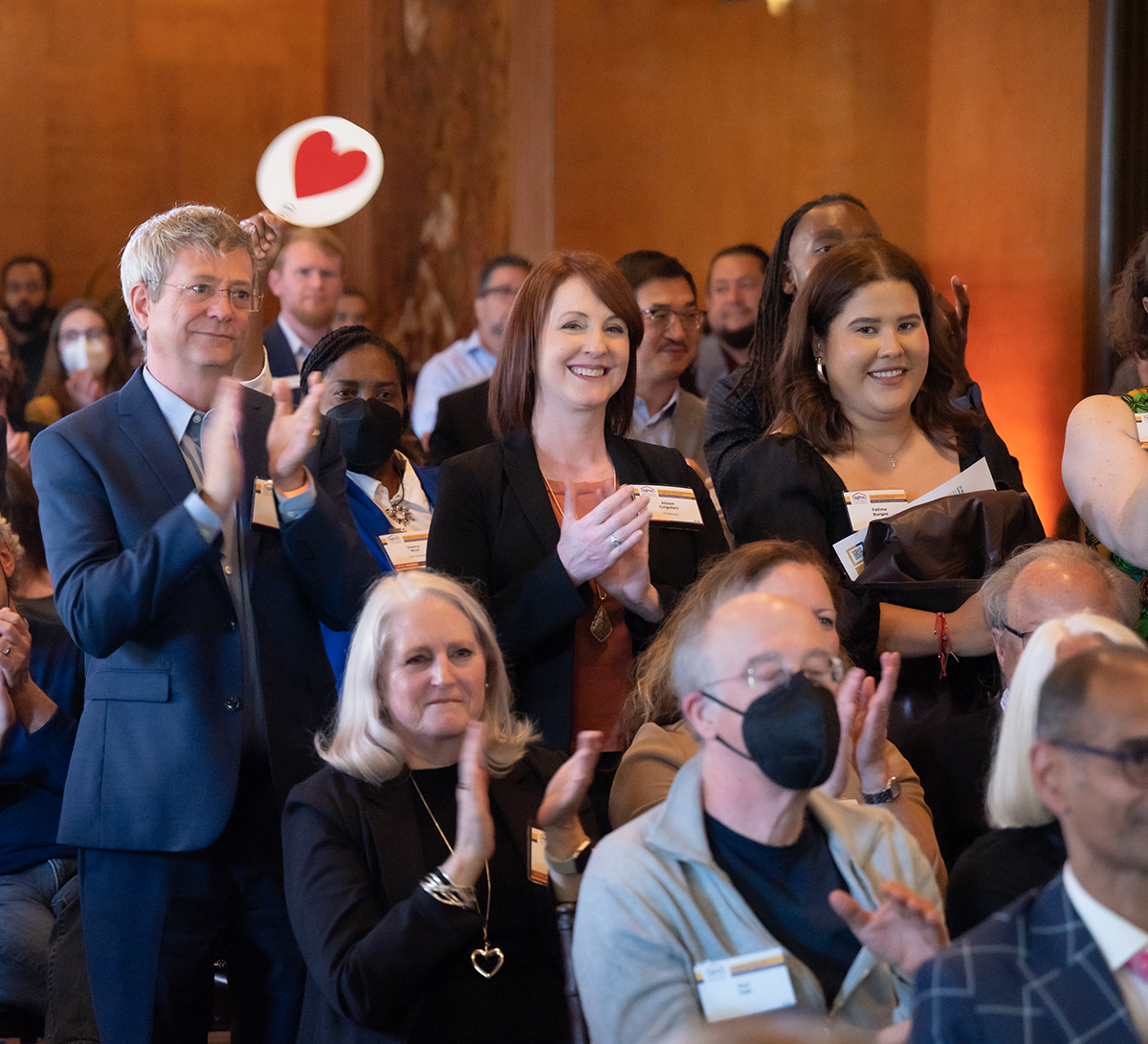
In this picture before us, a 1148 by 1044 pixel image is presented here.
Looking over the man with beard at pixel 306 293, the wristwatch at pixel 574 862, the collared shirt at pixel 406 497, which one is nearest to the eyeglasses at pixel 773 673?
the wristwatch at pixel 574 862

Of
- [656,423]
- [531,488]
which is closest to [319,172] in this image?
[531,488]

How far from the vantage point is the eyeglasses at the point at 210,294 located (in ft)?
8.80

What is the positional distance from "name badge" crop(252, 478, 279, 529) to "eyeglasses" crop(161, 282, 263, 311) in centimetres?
35

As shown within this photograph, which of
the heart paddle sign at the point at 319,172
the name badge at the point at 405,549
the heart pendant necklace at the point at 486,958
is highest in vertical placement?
the heart paddle sign at the point at 319,172

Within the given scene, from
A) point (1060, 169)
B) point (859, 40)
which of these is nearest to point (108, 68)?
point (859, 40)

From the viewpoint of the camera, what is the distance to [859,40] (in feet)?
20.0

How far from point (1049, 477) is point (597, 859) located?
398 centimetres

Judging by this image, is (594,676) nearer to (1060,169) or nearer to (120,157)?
(1060,169)

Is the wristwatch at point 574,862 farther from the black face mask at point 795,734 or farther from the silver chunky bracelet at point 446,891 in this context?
the black face mask at point 795,734

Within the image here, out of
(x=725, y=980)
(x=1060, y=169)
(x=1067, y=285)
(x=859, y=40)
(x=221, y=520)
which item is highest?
(x=859, y=40)

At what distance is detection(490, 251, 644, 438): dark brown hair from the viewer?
3061 millimetres

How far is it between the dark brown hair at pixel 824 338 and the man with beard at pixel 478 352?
2658 mm

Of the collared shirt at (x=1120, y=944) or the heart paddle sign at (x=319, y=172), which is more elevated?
the heart paddle sign at (x=319, y=172)

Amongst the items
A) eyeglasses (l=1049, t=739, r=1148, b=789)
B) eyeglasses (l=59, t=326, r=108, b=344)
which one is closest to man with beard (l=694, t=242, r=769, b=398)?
eyeglasses (l=59, t=326, r=108, b=344)
